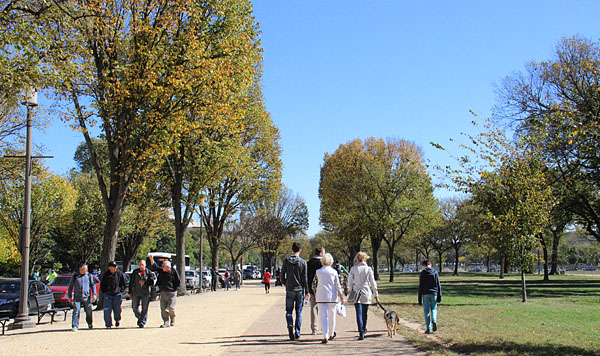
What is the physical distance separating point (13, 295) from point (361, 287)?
1283 centimetres

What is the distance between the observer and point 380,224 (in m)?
41.5

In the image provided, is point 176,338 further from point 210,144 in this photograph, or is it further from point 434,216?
point 434,216

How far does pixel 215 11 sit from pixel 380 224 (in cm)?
2503

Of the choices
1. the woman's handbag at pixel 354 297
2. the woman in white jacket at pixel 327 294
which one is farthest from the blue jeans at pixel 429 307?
the woman in white jacket at pixel 327 294

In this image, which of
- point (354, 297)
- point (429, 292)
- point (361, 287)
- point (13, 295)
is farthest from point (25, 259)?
point (429, 292)

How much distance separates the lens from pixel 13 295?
1723 cm

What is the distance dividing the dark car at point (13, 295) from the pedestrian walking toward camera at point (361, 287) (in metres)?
11.6

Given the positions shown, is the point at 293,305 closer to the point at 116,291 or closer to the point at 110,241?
the point at 116,291

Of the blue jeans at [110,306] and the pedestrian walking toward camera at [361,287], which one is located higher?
the pedestrian walking toward camera at [361,287]

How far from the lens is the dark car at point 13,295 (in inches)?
652

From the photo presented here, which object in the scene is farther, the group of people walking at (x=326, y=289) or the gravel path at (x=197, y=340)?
the group of people walking at (x=326, y=289)

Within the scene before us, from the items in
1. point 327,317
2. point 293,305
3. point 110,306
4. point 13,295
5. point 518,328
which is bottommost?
point 518,328

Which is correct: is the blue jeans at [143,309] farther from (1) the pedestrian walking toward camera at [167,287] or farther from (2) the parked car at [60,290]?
(2) the parked car at [60,290]

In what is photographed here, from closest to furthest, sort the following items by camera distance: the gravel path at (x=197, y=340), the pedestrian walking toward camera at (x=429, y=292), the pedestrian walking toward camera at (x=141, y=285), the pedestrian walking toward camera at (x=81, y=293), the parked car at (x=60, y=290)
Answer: the gravel path at (x=197, y=340) < the pedestrian walking toward camera at (x=429, y=292) < the pedestrian walking toward camera at (x=81, y=293) < the pedestrian walking toward camera at (x=141, y=285) < the parked car at (x=60, y=290)
